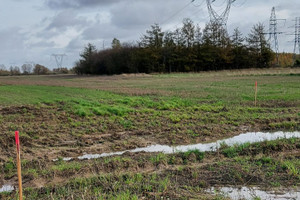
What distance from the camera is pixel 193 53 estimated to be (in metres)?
74.3

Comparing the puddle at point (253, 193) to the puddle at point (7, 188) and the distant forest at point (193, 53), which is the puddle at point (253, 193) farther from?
the distant forest at point (193, 53)

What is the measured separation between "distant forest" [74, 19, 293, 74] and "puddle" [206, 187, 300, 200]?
6767cm

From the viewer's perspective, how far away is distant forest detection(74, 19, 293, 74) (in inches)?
2849

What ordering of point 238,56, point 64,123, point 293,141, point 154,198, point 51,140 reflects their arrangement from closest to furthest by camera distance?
1. point 154,198
2. point 293,141
3. point 51,140
4. point 64,123
5. point 238,56

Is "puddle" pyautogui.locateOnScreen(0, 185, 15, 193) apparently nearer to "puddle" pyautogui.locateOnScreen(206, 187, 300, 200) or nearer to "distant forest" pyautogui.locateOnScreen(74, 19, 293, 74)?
"puddle" pyautogui.locateOnScreen(206, 187, 300, 200)

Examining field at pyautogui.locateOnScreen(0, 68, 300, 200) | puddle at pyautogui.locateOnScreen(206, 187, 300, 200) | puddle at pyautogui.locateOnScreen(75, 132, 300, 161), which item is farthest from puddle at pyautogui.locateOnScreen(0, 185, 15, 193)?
puddle at pyautogui.locateOnScreen(206, 187, 300, 200)

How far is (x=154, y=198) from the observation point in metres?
5.84

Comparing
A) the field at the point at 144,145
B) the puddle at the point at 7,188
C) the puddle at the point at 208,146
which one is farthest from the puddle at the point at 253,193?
the puddle at the point at 7,188

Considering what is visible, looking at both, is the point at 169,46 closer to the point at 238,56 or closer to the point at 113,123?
the point at 238,56

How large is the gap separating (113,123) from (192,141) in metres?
4.32

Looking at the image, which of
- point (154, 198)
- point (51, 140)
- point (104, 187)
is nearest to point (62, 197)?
point (104, 187)

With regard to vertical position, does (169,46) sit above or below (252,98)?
above

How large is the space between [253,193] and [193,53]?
229 feet

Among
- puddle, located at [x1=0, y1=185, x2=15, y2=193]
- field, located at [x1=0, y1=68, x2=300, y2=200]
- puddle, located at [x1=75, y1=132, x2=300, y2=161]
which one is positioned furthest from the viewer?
puddle, located at [x1=75, y1=132, x2=300, y2=161]
